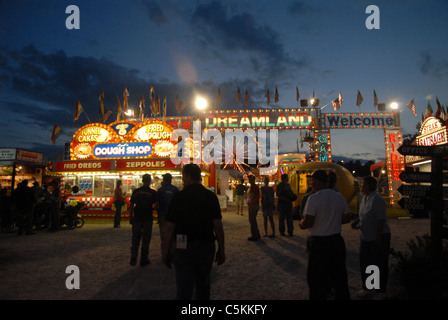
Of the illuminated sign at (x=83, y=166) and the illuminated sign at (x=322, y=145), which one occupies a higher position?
the illuminated sign at (x=322, y=145)

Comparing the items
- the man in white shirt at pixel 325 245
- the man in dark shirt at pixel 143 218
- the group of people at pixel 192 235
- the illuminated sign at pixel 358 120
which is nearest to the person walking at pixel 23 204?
the man in dark shirt at pixel 143 218

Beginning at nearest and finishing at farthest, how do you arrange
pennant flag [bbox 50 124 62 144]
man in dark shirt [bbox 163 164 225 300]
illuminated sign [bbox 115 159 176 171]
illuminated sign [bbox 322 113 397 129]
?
man in dark shirt [bbox 163 164 225 300] < illuminated sign [bbox 115 159 176 171] < pennant flag [bbox 50 124 62 144] < illuminated sign [bbox 322 113 397 129]

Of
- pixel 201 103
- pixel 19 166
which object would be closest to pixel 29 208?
pixel 201 103

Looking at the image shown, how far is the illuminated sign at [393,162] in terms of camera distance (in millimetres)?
19594

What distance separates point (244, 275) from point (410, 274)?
271 centimetres

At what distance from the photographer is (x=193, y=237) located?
3.05 metres

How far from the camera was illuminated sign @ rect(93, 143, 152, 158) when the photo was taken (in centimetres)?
1619

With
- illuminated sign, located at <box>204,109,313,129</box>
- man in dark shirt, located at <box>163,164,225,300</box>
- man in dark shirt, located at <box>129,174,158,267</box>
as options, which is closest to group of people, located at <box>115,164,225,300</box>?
man in dark shirt, located at <box>163,164,225,300</box>

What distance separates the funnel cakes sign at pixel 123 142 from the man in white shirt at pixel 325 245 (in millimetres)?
13418

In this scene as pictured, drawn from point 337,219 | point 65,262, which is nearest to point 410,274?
point 337,219

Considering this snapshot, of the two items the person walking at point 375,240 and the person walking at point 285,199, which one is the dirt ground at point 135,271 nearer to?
the person walking at point 375,240

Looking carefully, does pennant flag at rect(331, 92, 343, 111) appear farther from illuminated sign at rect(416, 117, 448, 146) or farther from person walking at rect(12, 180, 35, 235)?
person walking at rect(12, 180, 35, 235)
